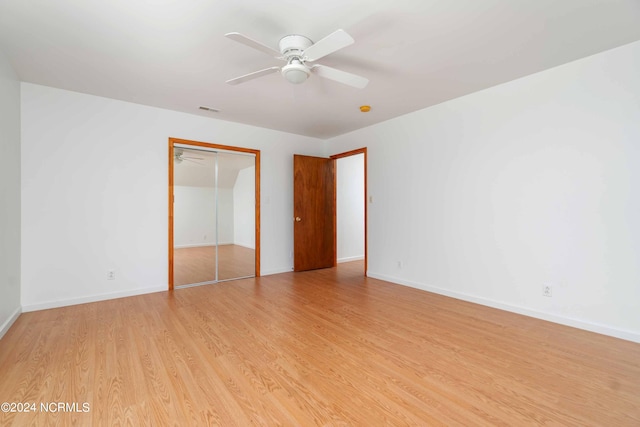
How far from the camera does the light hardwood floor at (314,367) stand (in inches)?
62.6

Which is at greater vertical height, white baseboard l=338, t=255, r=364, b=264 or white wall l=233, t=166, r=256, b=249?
white wall l=233, t=166, r=256, b=249

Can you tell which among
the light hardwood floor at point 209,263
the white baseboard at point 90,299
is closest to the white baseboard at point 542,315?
the light hardwood floor at point 209,263

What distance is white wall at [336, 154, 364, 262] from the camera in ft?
20.4

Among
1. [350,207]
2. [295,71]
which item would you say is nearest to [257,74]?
[295,71]

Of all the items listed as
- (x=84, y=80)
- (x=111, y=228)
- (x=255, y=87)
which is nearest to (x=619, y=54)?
(x=255, y=87)

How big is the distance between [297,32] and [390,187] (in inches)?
110

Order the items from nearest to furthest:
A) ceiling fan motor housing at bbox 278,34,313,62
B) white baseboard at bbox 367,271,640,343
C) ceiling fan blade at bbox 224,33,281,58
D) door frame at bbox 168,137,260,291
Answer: ceiling fan blade at bbox 224,33,281,58 → ceiling fan motor housing at bbox 278,34,313,62 → white baseboard at bbox 367,271,640,343 → door frame at bbox 168,137,260,291

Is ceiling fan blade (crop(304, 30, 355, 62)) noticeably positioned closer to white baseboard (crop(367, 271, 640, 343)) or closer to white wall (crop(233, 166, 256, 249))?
white wall (crop(233, 166, 256, 249))

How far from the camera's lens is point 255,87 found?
10.6ft

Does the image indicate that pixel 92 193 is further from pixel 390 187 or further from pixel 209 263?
pixel 390 187

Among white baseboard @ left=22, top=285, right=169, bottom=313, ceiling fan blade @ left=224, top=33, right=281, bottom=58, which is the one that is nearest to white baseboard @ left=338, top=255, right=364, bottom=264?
white baseboard @ left=22, top=285, right=169, bottom=313

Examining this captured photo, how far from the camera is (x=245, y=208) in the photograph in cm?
487

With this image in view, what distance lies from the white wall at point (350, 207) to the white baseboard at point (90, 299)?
3533 mm

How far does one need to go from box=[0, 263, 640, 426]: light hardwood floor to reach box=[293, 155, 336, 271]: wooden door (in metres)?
2.05
